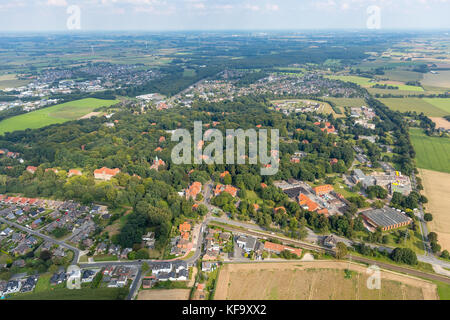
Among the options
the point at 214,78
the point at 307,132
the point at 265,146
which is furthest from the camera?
the point at 214,78

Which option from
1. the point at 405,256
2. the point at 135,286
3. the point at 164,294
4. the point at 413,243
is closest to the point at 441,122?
the point at 413,243

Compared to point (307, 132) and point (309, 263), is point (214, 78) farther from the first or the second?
point (309, 263)

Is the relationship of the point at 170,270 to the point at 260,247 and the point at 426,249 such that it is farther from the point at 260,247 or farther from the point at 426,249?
the point at 426,249

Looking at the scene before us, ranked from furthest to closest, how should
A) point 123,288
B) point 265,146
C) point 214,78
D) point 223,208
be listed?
point 214,78
point 265,146
point 223,208
point 123,288

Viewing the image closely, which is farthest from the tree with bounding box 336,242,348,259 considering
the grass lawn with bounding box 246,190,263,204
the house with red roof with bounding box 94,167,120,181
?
the house with red roof with bounding box 94,167,120,181

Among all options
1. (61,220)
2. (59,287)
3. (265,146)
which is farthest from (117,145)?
(59,287)

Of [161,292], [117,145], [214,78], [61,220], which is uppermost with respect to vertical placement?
[214,78]

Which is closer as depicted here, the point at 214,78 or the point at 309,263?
the point at 309,263

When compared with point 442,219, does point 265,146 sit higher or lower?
higher
